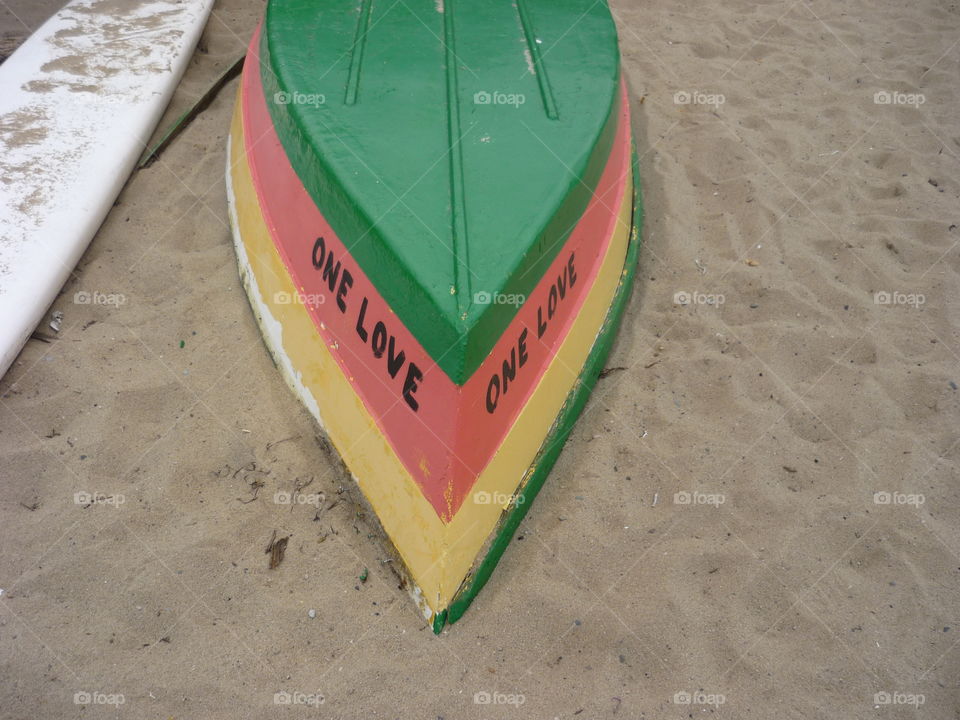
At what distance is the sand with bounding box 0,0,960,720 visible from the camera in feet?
5.65

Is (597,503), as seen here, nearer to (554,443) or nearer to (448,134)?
(554,443)

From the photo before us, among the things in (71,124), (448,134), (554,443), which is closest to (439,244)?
(448,134)

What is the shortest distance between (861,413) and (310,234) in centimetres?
184

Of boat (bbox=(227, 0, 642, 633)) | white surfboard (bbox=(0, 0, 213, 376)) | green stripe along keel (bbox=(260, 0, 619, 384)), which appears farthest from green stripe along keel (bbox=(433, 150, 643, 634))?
white surfboard (bbox=(0, 0, 213, 376))

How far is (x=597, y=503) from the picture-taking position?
6.81ft

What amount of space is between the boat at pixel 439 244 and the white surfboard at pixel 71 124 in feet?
2.14

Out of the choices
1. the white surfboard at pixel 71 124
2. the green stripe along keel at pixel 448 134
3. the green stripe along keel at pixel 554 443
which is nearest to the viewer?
the green stripe along keel at pixel 448 134

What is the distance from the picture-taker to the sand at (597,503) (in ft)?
5.65

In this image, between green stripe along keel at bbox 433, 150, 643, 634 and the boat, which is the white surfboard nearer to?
the boat

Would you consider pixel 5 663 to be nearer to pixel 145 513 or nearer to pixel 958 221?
pixel 145 513

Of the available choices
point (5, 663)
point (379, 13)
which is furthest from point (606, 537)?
point (379, 13)

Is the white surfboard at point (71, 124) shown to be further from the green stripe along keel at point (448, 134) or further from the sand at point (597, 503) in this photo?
the green stripe along keel at point (448, 134)

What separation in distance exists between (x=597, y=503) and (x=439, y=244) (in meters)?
0.89

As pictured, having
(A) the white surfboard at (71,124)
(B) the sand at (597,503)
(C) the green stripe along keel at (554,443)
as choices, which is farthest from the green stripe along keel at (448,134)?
(A) the white surfboard at (71,124)
